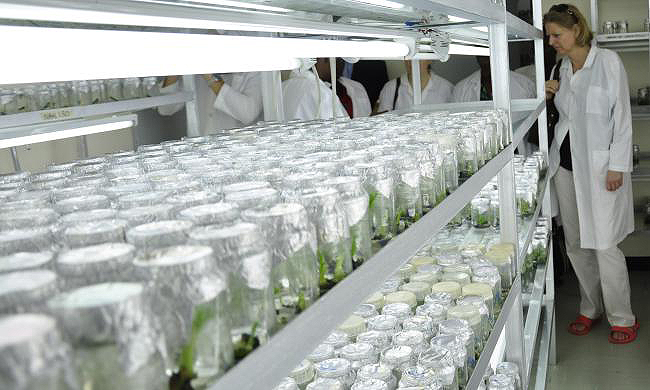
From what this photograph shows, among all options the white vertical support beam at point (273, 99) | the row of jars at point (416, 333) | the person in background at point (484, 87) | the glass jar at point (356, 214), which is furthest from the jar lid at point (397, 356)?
the person in background at point (484, 87)

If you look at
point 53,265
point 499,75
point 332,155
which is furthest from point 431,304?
point 53,265

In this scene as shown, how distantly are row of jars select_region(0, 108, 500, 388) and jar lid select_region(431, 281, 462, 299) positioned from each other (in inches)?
22.8

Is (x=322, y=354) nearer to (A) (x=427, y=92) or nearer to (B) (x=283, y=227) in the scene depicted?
(B) (x=283, y=227)

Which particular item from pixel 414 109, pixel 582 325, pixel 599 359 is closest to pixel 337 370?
pixel 414 109

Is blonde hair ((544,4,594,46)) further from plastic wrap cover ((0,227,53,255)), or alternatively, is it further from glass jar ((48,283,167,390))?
glass jar ((48,283,167,390))

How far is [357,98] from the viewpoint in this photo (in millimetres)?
5164

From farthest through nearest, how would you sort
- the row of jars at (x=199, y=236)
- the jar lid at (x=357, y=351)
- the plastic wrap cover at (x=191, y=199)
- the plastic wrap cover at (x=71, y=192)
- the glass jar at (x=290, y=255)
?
the jar lid at (x=357, y=351) → the plastic wrap cover at (x=71, y=192) → the plastic wrap cover at (x=191, y=199) → the glass jar at (x=290, y=255) → the row of jars at (x=199, y=236)

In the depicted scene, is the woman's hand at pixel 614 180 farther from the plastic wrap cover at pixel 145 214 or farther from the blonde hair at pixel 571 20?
the plastic wrap cover at pixel 145 214

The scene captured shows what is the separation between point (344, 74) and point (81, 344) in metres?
5.35

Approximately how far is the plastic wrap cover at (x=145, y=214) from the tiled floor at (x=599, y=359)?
119 inches

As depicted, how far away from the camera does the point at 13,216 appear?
A: 834 millimetres

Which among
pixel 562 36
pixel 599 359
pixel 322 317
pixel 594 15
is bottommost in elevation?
pixel 599 359

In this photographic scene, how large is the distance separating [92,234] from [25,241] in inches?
2.8

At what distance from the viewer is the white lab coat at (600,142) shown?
3.88 metres
